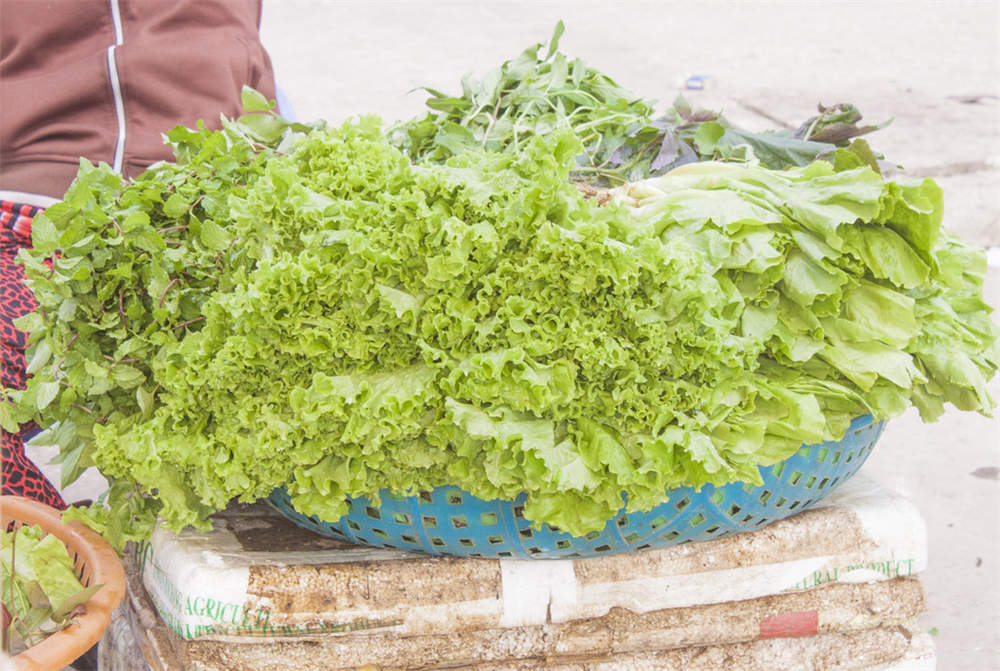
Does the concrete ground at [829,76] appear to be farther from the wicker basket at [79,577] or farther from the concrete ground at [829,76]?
the wicker basket at [79,577]

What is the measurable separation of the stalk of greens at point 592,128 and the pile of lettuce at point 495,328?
42 cm

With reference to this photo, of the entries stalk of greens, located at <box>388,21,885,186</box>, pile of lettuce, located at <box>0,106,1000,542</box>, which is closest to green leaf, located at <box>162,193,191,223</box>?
pile of lettuce, located at <box>0,106,1000,542</box>

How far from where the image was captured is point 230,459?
1742 millimetres

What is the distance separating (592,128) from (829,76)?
19.7 ft

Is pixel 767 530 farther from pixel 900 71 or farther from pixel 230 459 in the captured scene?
pixel 900 71

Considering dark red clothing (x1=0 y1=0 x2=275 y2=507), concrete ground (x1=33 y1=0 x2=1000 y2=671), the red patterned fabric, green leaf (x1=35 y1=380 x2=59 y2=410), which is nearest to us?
green leaf (x1=35 y1=380 x2=59 y2=410)

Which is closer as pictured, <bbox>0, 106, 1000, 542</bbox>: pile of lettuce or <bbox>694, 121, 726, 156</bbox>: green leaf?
<bbox>0, 106, 1000, 542</bbox>: pile of lettuce

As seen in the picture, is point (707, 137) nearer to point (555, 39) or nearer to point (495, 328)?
point (555, 39)

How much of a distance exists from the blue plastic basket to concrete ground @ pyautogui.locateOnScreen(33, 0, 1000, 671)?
4.53 feet

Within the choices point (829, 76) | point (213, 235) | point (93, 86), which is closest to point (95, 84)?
point (93, 86)

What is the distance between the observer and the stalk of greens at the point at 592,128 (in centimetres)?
227

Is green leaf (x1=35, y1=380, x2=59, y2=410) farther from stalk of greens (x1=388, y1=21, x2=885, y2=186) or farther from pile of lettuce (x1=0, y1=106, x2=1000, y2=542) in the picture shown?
stalk of greens (x1=388, y1=21, x2=885, y2=186)

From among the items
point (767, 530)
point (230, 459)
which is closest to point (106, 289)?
point (230, 459)

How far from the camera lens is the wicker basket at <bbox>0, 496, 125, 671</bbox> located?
1.67 m
